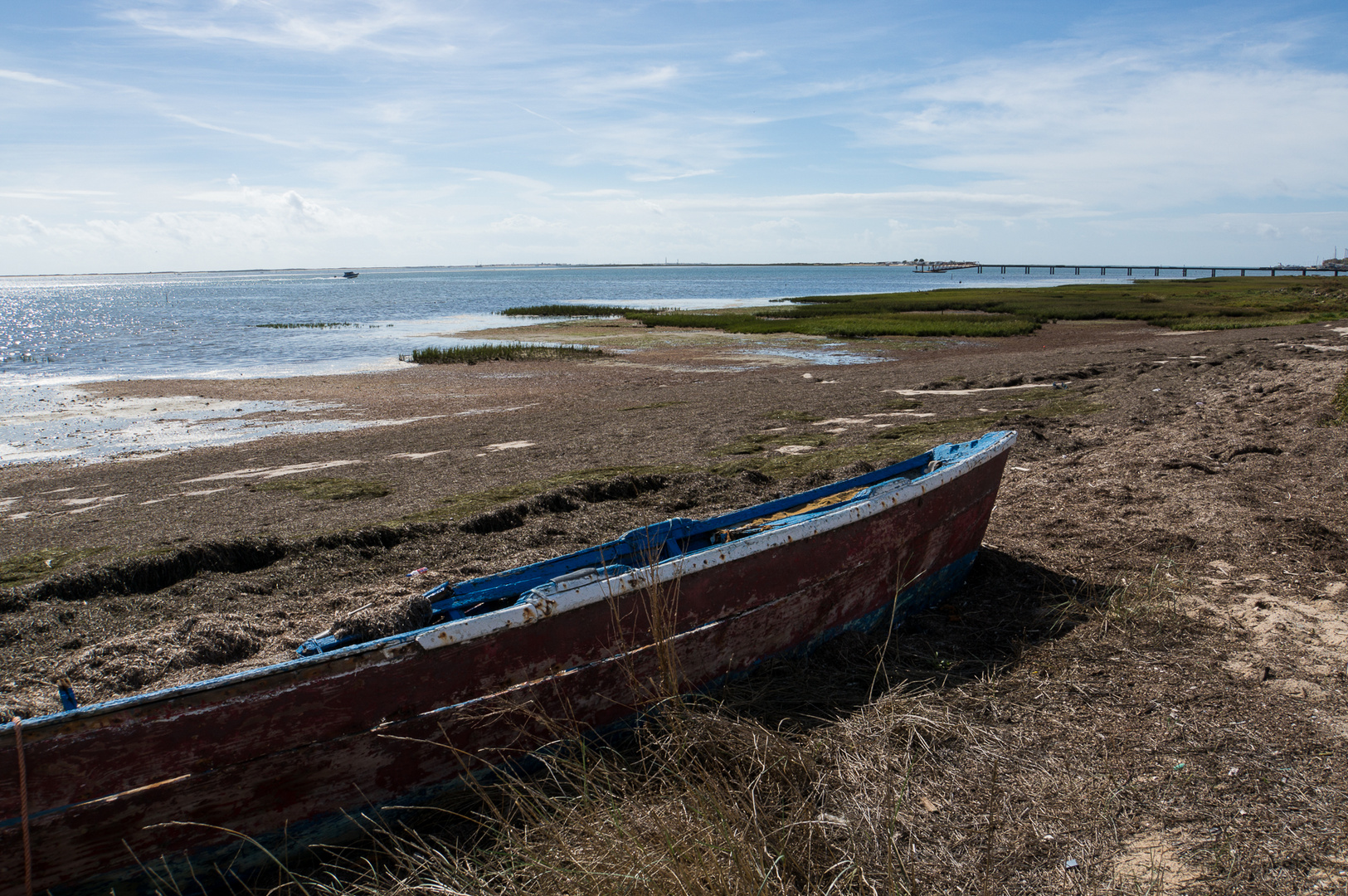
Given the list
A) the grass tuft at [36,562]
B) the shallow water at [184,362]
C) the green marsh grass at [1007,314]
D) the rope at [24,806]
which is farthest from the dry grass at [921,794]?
the green marsh grass at [1007,314]

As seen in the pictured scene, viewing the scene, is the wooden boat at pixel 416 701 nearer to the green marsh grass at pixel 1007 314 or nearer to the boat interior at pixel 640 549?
the boat interior at pixel 640 549

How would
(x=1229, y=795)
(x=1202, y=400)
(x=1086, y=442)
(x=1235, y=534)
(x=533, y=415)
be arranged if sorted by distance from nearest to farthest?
(x=1229, y=795), (x=1235, y=534), (x=1086, y=442), (x=1202, y=400), (x=533, y=415)

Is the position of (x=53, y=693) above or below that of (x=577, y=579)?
below

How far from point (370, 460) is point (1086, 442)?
9292 mm

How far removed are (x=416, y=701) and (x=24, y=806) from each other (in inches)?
50.1

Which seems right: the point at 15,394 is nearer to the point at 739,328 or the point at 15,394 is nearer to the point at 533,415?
the point at 533,415

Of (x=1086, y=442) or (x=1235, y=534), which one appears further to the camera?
(x=1086, y=442)

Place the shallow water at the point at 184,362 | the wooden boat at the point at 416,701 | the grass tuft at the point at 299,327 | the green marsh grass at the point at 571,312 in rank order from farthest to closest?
the green marsh grass at the point at 571,312
the grass tuft at the point at 299,327
the shallow water at the point at 184,362
the wooden boat at the point at 416,701

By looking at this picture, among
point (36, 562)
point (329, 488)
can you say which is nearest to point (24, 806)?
point (36, 562)

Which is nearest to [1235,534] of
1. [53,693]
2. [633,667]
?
[633,667]

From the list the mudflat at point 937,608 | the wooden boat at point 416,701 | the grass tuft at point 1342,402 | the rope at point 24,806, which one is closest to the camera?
the rope at point 24,806

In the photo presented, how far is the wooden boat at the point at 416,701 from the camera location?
9.18 ft

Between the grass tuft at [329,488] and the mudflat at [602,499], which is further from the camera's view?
the grass tuft at [329,488]

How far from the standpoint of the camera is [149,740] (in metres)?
2.87
